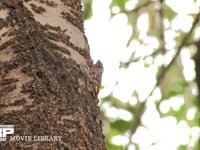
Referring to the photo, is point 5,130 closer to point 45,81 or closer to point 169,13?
point 45,81

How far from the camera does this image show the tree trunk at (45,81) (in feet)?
1.95

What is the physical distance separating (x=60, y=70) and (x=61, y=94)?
4 cm

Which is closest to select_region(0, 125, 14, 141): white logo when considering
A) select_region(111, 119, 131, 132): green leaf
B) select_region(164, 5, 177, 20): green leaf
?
select_region(111, 119, 131, 132): green leaf

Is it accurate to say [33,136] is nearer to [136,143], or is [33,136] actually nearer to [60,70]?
[60,70]

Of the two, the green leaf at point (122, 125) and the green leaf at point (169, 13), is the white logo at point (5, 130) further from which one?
the green leaf at point (169, 13)

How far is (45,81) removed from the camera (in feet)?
2.08

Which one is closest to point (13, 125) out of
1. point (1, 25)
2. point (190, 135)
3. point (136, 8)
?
point (1, 25)

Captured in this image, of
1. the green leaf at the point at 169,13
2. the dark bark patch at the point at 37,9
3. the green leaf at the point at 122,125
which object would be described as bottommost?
the dark bark patch at the point at 37,9

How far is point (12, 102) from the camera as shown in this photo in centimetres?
62

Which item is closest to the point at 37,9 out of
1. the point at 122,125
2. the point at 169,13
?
the point at 122,125

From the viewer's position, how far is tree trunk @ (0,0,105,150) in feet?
1.95

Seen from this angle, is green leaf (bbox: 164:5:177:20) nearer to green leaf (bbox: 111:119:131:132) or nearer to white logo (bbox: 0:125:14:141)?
green leaf (bbox: 111:119:131:132)

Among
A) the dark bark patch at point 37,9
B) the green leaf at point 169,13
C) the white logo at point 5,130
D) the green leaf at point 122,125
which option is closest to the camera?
the white logo at point 5,130

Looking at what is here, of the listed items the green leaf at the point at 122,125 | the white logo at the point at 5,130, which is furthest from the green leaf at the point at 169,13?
the white logo at the point at 5,130
